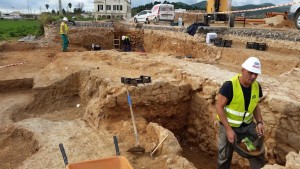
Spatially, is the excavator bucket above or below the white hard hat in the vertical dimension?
below

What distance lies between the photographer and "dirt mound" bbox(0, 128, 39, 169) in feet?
18.7

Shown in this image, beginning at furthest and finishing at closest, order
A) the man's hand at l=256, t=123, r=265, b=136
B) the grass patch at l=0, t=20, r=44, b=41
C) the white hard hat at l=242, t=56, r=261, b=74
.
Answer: the grass patch at l=0, t=20, r=44, b=41 → the man's hand at l=256, t=123, r=265, b=136 → the white hard hat at l=242, t=56, r=261, b=74

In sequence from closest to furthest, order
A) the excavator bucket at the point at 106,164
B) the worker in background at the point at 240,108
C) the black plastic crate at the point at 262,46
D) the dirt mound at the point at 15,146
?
the excavator bucket at the point at 106,164, the worker in background at the point at 240,108, the dirt mound at the point at 15,146, the black plastic crate at the point at 262,46

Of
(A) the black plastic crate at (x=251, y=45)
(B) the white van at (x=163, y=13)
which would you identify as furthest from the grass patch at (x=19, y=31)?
(A) the black plastic crate at (x=251, y=45)

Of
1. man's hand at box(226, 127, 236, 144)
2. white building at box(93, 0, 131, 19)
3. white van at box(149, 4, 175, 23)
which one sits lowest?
man's hand at box(226, 127, 236, 144)

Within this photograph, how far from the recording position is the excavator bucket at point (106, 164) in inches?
149

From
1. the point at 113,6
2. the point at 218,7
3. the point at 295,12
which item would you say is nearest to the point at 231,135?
the point at 295,12

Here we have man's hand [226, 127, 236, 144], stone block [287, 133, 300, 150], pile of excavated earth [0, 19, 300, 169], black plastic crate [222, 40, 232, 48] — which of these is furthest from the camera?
black plastic crate [222, 40, 232, 48]

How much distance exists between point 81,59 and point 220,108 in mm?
9103

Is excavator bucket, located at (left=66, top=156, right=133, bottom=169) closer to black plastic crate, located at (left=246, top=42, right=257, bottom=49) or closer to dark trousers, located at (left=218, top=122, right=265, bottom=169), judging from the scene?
dark trousers, located at (left=218, top=122, right=265, bottom=169)

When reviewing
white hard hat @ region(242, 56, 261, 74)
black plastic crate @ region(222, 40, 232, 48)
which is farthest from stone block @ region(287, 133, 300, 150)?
black plastic crate @ region(222, 40, 232, 48)

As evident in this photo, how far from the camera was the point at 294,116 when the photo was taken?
206 inches

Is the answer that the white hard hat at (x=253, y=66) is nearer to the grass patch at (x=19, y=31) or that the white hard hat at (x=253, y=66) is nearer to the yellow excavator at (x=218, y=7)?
the yellow excavator at (x=218, y=7)

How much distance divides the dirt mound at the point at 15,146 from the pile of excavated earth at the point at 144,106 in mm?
24
